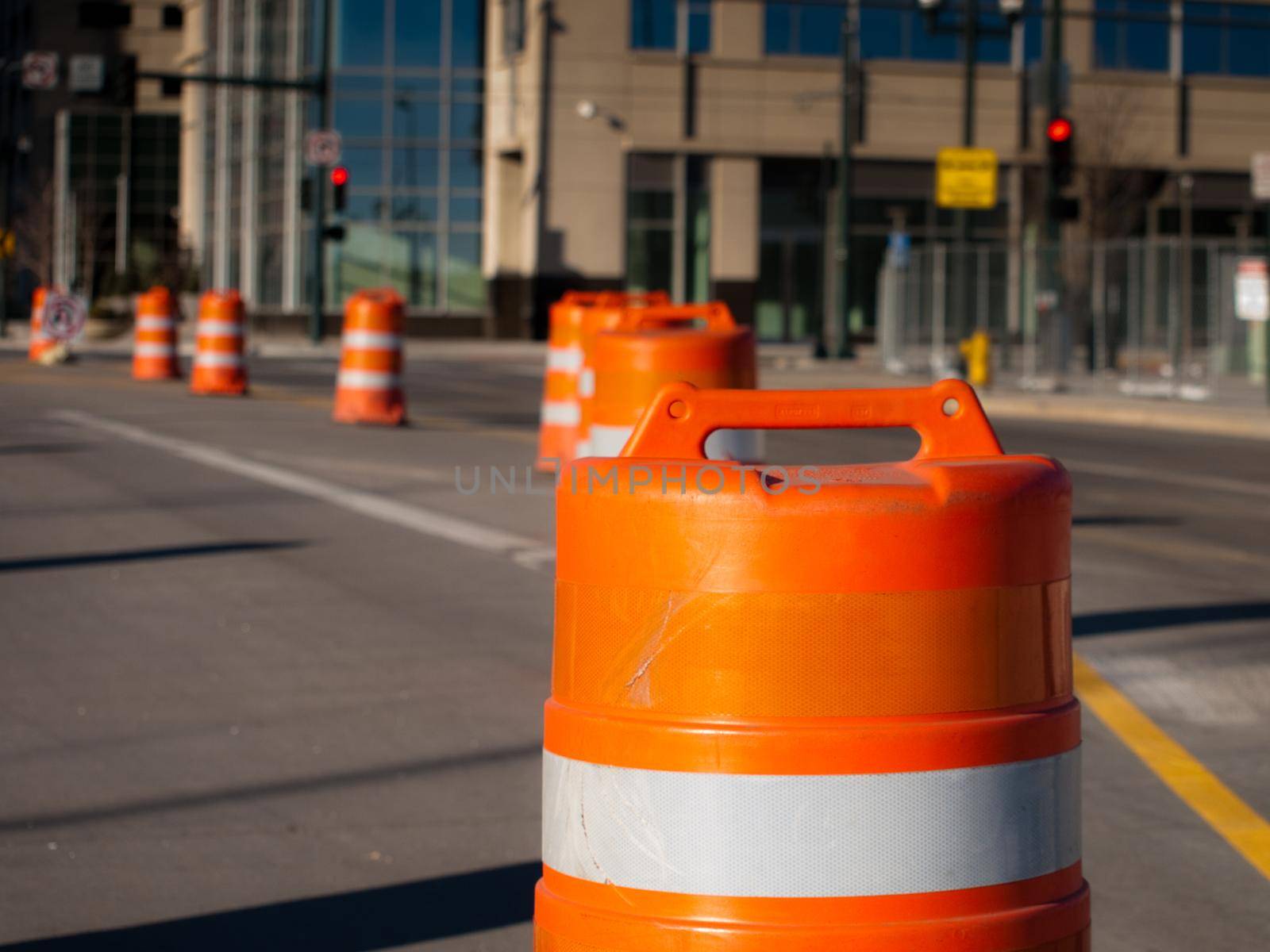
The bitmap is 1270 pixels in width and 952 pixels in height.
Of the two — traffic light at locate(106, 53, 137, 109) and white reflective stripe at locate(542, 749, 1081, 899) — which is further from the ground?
traffic light at locate(106, 53, 137, 109)

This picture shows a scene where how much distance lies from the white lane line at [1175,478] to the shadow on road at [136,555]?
23.1 ft

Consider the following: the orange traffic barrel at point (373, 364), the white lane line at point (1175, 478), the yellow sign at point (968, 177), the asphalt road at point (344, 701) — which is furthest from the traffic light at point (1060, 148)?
the asphalt road at point (344, 701)

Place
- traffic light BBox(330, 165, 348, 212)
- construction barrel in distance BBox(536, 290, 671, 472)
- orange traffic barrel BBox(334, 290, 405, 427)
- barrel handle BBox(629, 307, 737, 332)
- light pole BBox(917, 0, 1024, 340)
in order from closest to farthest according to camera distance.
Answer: barrel handle BBox(629, 307, 737, 332), construction barrel in distance BBox(536, 290, 671, 472), orange traffic barrel BBox(334, 290, 405, 427), light pole BBox(917, 0, 1024, 340), traffic light BBox(330, 165, 348, 212)

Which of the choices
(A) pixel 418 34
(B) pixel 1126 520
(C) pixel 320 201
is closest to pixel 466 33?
(A) pixel 418 34

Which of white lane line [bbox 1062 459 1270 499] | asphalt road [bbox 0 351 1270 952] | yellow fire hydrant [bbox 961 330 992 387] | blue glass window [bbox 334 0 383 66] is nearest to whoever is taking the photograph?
asphalt road [bbox 0 351 1270 952]

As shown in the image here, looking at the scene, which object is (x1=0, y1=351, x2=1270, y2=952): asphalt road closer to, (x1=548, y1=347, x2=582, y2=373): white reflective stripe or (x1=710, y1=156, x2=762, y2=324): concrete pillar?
(x1=548, y1=347, x2=582, y2=373): white reflective stripe

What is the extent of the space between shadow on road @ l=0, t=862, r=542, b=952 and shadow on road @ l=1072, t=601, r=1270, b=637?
3.80m

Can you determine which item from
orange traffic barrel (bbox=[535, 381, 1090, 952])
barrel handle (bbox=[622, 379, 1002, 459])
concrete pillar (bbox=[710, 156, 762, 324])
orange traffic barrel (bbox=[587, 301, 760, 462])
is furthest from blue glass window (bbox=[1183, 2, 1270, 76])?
orange traffic barrel (bbox=[535, 381, 1090, 952])

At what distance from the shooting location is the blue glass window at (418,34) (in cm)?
4750

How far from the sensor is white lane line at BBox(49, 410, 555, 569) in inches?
387

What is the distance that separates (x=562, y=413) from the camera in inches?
551

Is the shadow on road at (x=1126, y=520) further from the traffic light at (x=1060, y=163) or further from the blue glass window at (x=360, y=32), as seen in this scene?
the blue glass window at (x=360, y=32)

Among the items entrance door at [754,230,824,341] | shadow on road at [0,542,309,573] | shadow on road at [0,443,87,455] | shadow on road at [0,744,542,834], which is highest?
entrance door at [754,230,824,341]

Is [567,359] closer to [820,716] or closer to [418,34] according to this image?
[820,716]
